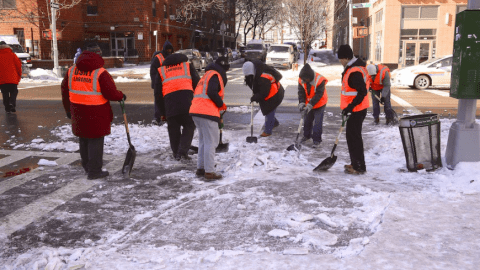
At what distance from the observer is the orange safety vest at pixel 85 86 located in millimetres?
5750

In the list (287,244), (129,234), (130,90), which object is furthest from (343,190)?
(130,90)

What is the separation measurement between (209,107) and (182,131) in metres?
1.31

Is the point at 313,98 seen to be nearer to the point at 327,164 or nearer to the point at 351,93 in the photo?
the point at 351,93

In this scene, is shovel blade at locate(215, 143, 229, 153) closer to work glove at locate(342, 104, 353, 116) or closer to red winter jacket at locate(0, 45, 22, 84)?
work glove at locate(342, 104, 353, 116)

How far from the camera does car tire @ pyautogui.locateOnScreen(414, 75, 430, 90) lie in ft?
63.2

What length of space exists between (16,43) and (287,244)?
1181 inches

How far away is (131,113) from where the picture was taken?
41.2 feet

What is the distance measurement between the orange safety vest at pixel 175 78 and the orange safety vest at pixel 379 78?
17.9ft

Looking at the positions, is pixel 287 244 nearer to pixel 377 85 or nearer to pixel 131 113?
pixel 377 85

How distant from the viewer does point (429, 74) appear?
19141 millimetres

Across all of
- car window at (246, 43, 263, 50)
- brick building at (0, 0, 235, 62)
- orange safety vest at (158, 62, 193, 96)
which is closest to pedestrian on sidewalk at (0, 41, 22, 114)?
orange safety vest at (158, 62, 193, 96)

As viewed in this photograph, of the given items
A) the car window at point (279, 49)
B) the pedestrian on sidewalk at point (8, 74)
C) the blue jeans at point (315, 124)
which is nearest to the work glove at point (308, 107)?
the blue jeans at point (315, 124)

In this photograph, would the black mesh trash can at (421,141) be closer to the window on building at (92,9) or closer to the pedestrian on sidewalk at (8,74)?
the pedestrian on sidewalk at (8,74)

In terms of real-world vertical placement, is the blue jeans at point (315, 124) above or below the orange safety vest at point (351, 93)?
below
